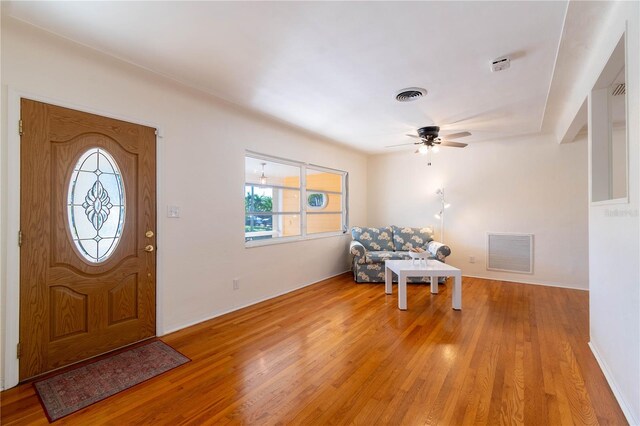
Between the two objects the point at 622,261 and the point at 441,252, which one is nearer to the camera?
the point at 622,261

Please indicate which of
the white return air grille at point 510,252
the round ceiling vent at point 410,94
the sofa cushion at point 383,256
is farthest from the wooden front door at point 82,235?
the white return air grille at point 510,252

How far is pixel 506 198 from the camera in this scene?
4.85 metres

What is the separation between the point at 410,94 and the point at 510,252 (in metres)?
3.52

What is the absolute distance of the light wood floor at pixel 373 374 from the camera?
1.69m

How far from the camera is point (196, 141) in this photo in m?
3.08

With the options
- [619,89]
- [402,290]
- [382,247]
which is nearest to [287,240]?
[402,290]

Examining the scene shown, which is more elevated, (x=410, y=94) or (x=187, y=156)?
(x=410, y=94)

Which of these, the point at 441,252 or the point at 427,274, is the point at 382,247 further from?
the point at 427,274

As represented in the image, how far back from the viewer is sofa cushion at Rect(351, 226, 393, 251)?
17.3 ft

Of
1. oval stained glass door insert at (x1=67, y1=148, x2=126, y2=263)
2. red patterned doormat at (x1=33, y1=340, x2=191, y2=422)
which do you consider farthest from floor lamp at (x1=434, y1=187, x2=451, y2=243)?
oval stained glass door insert at (x1=67, y1=148, x2=126, y2=263)

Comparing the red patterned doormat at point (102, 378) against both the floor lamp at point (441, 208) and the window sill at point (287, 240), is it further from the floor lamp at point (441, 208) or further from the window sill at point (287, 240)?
the floor lamp at point (441, 208)

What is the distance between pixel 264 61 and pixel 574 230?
16.8 feet

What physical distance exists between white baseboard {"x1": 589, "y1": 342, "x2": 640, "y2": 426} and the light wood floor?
0.04m

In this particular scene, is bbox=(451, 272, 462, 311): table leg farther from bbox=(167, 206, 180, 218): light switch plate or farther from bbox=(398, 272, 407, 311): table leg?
bbox=(167, 206, 180, 218): light switch plate
